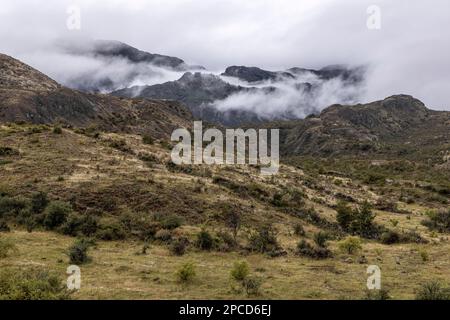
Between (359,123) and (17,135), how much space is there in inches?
5561

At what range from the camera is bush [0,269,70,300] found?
14172mm

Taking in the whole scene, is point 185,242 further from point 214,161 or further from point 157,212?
point 214,161

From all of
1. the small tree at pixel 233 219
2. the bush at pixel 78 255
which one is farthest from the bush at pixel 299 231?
the bush at pixel 78 255

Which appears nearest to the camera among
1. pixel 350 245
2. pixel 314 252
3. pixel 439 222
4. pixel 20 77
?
pixel 314 252

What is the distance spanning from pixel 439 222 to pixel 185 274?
2682 cm

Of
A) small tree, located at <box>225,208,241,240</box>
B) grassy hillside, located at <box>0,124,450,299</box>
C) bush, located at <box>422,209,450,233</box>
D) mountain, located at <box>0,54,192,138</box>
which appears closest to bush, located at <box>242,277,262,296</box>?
grassy hillside, located at <box>0,124,450,299</box>

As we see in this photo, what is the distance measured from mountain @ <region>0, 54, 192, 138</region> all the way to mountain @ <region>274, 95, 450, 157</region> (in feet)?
162

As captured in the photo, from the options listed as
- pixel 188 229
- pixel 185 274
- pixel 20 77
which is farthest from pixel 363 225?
pixel 20 77

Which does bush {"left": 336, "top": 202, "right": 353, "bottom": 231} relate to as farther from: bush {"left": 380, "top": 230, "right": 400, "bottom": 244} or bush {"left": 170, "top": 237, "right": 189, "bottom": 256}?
bush {"left": 170, "top": 237, "right": 189, "bottom": 256}

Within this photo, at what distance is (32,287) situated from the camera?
14.5 m

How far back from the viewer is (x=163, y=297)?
53.1 ft

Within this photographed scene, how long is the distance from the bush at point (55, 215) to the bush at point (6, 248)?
4807 millimetres

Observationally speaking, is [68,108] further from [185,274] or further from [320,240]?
[185,274]
